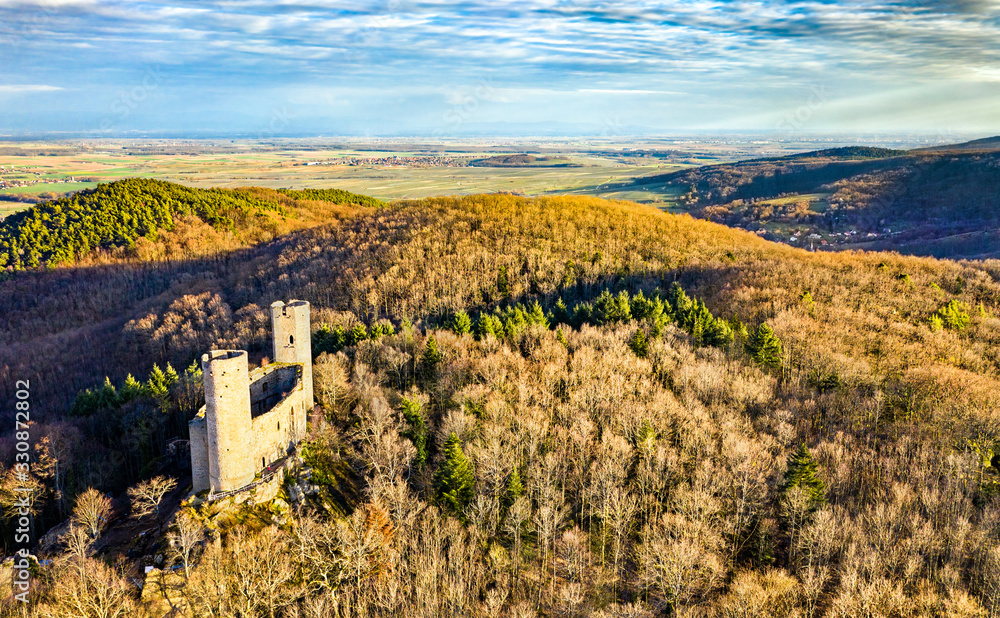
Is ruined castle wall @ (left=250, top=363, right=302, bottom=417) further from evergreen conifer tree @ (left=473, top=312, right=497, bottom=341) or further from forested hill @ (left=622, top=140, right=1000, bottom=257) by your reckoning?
forested hill @ (left=622, top=140, right=1000, bottom=257)

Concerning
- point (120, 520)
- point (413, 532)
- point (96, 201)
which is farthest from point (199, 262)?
point (413, 532)

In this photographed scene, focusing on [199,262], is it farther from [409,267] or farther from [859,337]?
[859,337]

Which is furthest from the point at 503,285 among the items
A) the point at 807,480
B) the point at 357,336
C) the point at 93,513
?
the point at 93,513

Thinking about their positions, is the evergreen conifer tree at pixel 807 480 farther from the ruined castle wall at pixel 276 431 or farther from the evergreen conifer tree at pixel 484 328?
the ruined castle wall at pixel 276 431

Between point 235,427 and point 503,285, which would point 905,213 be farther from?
point 235,427

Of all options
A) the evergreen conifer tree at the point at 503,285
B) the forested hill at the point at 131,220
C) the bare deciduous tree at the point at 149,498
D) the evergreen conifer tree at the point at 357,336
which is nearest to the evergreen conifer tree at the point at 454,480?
the bare deciduous tree at the point at 149,498
